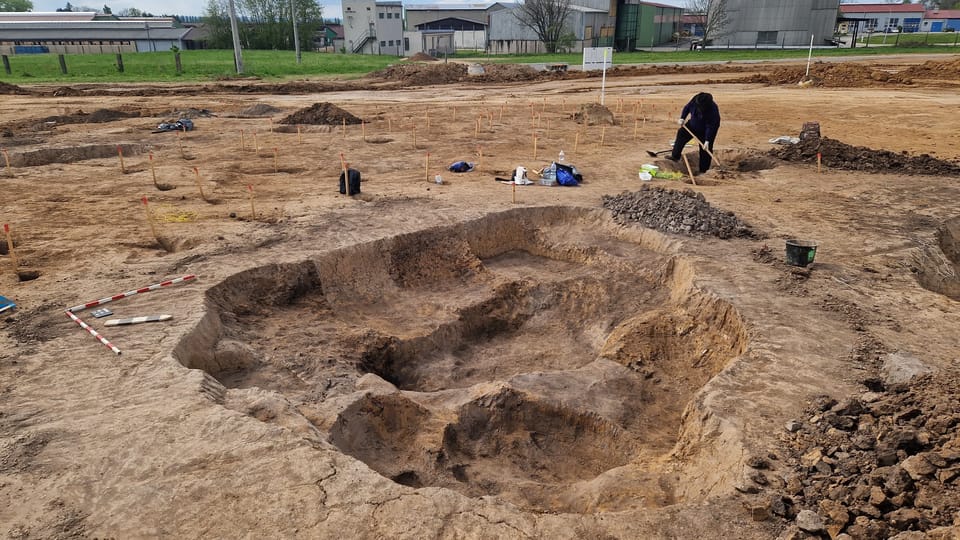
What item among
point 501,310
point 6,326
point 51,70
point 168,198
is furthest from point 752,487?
point 51,70

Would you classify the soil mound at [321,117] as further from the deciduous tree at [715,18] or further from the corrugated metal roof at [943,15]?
the corrugated metal roof at [943,15]

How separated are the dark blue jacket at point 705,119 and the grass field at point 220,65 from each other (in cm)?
2946

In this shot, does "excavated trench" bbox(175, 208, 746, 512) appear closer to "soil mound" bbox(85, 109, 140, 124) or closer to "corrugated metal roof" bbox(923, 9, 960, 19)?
"soil mound" bbox(85, 109, 140, 124)

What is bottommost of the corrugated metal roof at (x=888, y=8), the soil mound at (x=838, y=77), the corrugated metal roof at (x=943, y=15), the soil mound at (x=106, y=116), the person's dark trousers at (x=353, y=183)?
the person's dark trousers at (x=353, y=183)

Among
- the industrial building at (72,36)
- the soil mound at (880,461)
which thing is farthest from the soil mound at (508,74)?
the industrial building at (72,36)

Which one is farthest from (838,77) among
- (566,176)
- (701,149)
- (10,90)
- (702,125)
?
(10,90)

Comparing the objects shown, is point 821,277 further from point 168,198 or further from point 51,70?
point 51,70

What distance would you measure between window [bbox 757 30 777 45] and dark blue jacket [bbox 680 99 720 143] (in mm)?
46614

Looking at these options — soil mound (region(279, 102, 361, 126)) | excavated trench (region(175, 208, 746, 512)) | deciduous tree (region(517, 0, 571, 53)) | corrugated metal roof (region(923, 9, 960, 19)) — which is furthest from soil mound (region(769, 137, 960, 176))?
corrugated metal roof (region(923, 9, 960, 19))

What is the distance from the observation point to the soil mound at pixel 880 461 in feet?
11.2

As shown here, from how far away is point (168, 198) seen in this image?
10.9 m

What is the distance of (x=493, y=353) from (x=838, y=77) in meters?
28.6

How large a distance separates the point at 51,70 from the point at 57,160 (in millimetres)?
29683

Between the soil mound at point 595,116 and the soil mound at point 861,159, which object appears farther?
the soil mound at point 595,116
